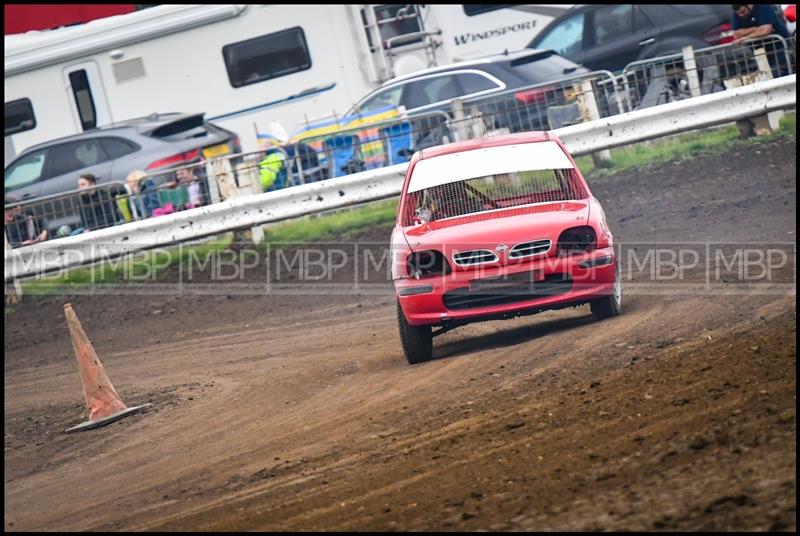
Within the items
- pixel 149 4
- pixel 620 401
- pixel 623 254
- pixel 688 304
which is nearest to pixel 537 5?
pixel 149 4

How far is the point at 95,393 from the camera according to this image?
31.8 feet

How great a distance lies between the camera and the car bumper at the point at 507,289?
9.23 m

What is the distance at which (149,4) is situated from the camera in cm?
2317

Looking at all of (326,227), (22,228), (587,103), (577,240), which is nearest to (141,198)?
(22,228)

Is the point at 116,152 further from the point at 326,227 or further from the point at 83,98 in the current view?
the point at 326,227

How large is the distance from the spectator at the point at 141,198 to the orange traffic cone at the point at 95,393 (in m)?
6.04

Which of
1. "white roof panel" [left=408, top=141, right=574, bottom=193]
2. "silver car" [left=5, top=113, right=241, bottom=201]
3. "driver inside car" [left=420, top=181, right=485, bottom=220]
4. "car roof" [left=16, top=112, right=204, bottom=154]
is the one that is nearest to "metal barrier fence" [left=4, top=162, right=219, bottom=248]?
"silver car" [left=5, top=113, right=241, bottom=201]

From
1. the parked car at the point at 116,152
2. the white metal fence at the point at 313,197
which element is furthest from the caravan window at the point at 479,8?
the white metal fence at the point at 313,197

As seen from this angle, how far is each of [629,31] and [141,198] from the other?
802cm

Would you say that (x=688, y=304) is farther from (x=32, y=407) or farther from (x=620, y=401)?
(x=32, y=407)

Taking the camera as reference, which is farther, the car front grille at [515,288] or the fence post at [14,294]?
the fence post at [14,294]

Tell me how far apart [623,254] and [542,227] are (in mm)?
4040

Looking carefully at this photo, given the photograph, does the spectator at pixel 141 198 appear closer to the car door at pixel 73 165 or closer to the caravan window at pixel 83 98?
the car door at pixel 73 165

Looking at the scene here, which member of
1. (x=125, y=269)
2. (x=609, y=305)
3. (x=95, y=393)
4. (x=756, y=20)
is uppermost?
(x=756, y=20)
